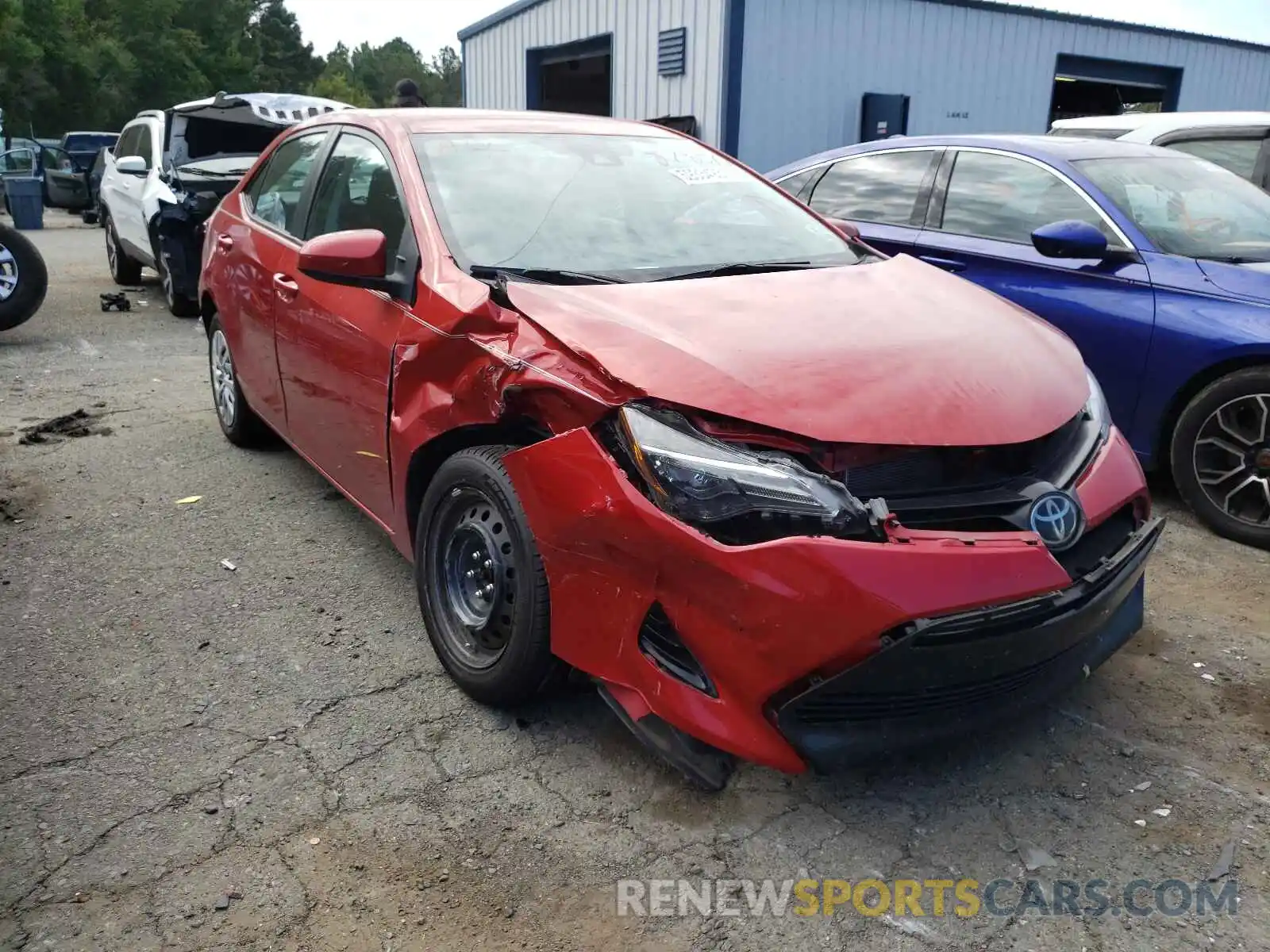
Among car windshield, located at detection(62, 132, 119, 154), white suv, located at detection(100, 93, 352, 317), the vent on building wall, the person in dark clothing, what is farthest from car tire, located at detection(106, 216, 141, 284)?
car windshield, located at detection(62, 132, 119, 154)

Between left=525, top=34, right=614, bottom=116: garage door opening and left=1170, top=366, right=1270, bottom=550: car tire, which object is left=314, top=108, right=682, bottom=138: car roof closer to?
left=1170, top=366, right=1270, bottom=550: car tire

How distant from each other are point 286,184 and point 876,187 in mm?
3056

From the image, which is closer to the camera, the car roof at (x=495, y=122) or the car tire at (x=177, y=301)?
the car roof at (x=495, y=122)

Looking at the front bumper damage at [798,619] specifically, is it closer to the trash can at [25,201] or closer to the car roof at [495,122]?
the car roof at [495,122]

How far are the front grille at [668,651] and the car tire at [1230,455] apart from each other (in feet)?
9.54

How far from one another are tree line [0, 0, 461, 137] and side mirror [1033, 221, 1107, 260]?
30.6 m

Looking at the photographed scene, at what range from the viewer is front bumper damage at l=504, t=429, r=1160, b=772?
6.67 ft

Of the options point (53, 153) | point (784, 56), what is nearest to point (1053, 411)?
point (784, 56)

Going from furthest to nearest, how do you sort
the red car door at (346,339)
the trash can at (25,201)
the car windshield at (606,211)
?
the trash can at (25,201) < the red car door at (346,339) < the car windshield at (606,211)

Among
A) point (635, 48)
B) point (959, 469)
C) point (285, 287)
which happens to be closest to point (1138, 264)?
point (959, 469)

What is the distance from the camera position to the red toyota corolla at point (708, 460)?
210 centimetres

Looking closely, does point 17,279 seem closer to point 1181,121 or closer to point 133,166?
point 133,166

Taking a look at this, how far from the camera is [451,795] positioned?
98.2 inches

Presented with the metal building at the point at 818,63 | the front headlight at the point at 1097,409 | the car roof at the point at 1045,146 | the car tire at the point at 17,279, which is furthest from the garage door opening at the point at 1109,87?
the front headlight at the point at 1097,409
